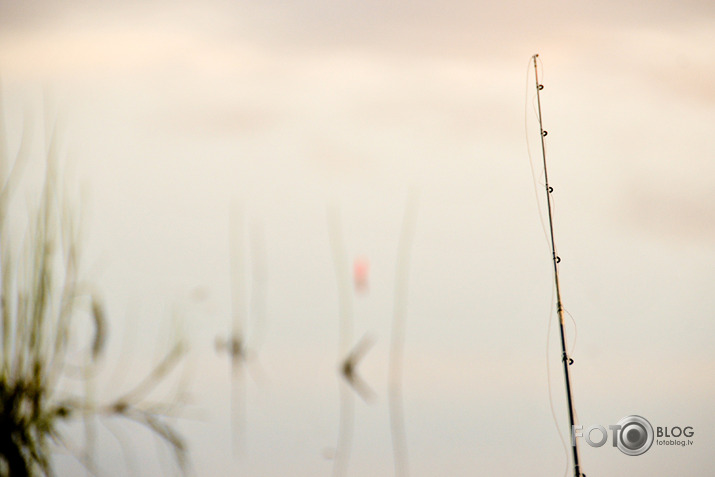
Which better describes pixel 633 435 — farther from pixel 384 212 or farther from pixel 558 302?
pixel 384 212

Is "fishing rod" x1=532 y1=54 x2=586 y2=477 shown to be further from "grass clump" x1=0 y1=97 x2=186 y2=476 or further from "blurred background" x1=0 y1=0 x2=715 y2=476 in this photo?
"grass clump" x1=0 y1=97 x2=186 y2=476

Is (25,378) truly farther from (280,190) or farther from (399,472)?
(399,472)

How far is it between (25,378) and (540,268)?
164cm

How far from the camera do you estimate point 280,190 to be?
225 cm

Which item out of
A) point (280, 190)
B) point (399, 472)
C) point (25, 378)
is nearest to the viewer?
point (25, 378)

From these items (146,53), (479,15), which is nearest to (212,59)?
(146,53)

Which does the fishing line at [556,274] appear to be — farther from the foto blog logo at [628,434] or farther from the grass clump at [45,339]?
the grass clump at [45,339]

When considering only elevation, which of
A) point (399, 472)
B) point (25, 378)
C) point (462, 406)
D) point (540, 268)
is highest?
point (540, 268)

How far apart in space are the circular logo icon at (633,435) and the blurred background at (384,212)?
3cm

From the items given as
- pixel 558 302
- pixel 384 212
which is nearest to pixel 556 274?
pixel 558 302

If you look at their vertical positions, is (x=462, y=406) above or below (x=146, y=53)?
below

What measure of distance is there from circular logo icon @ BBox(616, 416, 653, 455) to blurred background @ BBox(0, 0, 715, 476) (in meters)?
0.03

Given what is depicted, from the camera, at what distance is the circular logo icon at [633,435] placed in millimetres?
2191

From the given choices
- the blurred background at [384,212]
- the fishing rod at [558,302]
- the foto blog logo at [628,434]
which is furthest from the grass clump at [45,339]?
the foto blog logo at [628,434]
